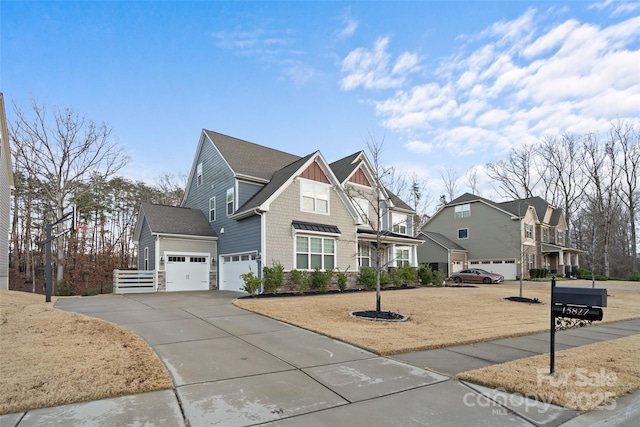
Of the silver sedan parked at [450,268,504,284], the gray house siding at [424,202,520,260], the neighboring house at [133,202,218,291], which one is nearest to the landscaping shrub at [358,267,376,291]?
the neighboring house at [133,202,218,291]

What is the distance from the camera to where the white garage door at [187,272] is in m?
18.8

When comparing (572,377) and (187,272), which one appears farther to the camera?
(187,272)

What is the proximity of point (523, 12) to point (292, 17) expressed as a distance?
816 centimetres

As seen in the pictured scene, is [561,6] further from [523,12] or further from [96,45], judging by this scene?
[96,45]

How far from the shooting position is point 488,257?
3453 centimetres

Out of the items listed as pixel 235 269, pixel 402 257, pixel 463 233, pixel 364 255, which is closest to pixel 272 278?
pixel 235 269

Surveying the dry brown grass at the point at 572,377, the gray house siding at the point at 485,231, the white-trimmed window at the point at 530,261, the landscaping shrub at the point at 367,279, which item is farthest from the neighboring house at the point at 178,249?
the white-trimmed window at the point at 530,261

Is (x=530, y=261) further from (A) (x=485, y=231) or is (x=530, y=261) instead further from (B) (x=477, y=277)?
(B) (x=477, y=277)

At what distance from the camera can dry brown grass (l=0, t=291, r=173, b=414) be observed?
4102mm

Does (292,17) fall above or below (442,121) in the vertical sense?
above

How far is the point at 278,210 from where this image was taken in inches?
682

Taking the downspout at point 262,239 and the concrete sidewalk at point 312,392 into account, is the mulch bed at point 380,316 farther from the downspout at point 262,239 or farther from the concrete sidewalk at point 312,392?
the downspout at point 262,239

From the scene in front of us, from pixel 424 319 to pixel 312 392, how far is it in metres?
6.43

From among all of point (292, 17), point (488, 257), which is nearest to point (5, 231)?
point (292, 17)
